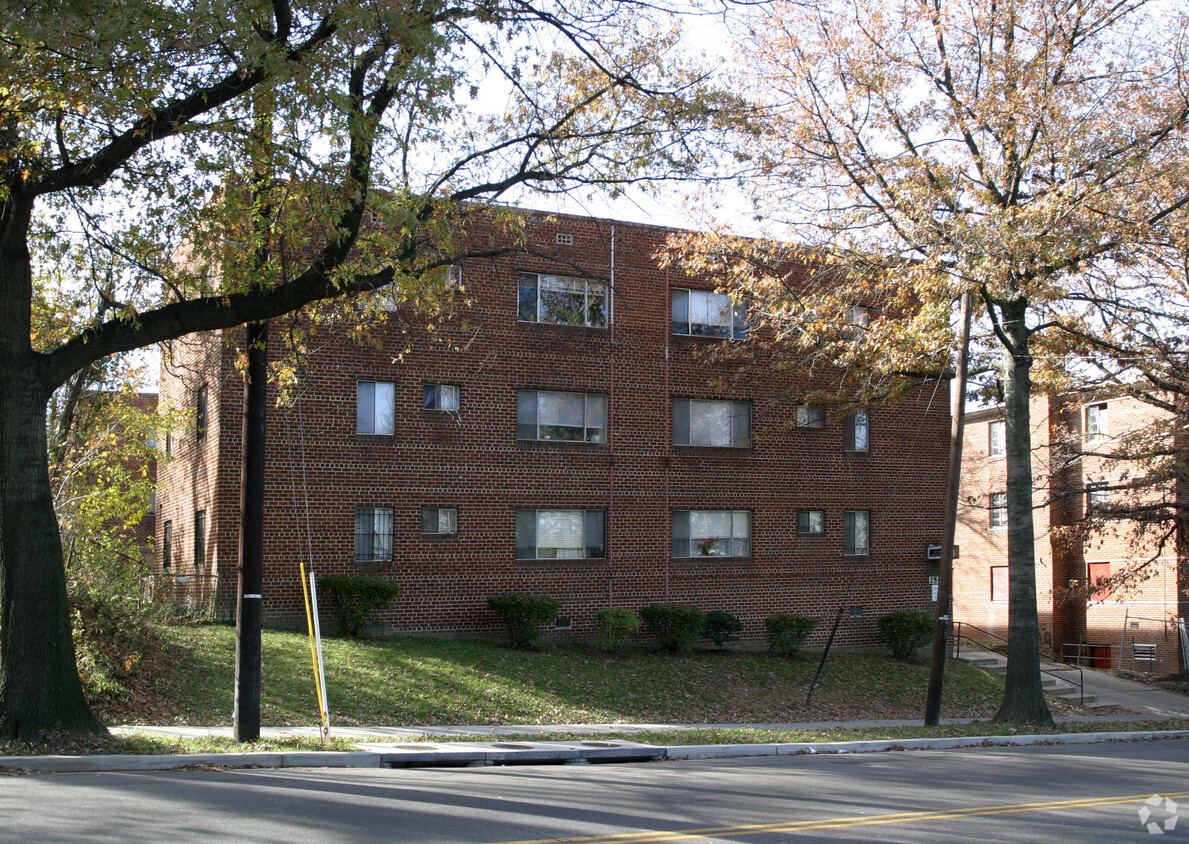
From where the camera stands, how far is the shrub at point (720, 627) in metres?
24.6

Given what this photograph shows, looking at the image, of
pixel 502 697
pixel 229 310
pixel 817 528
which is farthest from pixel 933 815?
pixel 817 528

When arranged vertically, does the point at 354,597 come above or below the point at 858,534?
below

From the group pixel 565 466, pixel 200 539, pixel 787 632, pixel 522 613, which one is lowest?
pixel 787 632

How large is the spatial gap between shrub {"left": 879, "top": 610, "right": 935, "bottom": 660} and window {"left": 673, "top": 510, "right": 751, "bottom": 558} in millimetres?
4027

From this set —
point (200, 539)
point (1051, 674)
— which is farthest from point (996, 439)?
point (200, 539)

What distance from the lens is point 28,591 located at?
1165 centimetres

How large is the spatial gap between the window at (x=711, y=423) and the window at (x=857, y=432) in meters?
3.01

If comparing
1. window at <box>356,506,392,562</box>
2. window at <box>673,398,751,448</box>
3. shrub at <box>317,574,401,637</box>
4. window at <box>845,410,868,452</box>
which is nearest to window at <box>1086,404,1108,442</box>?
window at <box>845,410,868,452</box>

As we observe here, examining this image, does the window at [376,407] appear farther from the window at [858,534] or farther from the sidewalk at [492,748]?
the window at [858,534]

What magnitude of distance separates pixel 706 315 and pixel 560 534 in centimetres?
656

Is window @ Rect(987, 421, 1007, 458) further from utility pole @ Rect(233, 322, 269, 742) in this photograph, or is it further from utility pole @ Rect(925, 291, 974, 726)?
utility pole @ Rect(233, 322, 269, 742)

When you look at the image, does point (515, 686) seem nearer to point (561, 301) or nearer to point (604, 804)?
point (561, 301)

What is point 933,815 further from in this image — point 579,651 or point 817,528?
point 817,528

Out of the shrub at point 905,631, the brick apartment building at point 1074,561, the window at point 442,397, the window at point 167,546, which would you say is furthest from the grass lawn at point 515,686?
the brick apartment building at point 1074,561
